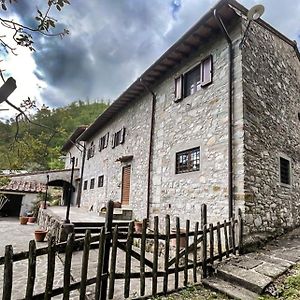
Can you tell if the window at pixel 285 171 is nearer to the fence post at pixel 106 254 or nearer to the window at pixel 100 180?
the fence post at pixel 106 254

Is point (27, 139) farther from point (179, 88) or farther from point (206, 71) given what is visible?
point (179, 88)

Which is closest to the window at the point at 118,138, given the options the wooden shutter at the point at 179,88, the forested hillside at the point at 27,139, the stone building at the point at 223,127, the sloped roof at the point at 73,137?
the stone building at the point at 223,127

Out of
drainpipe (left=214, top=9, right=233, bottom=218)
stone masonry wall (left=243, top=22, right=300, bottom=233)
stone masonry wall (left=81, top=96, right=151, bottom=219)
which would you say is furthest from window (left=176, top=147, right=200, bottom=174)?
stone masonry wall (left=81, top=96, right=151, bottom=219)

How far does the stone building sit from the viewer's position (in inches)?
230

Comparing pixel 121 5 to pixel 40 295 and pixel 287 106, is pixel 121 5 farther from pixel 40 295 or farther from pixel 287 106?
pixel 287 106

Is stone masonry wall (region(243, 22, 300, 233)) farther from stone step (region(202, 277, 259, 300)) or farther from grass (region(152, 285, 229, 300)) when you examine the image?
grass (region(152, 285, 229, 300))

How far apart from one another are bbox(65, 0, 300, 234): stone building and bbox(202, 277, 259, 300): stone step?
186 cm

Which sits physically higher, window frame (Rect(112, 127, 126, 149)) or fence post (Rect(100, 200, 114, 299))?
window frame (Rect(112, 127, 126, 149))

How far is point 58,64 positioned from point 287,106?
754 centimetres

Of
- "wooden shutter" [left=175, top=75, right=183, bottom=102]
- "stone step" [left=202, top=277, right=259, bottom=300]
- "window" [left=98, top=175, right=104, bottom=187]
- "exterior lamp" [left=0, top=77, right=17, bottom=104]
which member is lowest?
"stone step" [left=202, top=277, right=259, bottom=300]

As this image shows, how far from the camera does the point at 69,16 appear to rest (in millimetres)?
2740

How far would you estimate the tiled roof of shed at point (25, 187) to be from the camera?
1593 cm

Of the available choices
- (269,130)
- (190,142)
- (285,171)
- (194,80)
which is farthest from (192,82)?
(285,171)

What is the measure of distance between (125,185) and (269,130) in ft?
21.1
